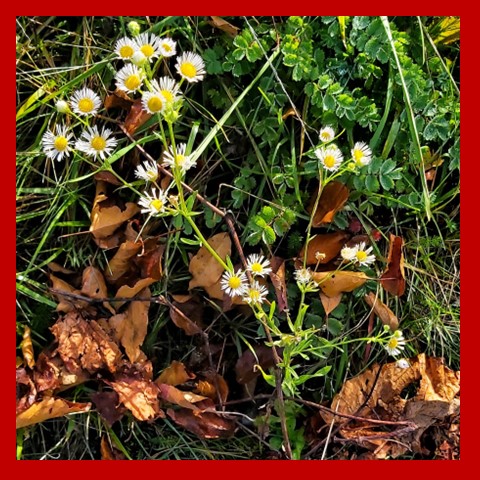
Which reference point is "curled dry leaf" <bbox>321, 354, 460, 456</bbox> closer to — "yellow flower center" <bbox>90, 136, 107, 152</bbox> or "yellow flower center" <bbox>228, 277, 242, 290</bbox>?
"yellow flower center" <bbox>228, 277, 242, 290</bbox>

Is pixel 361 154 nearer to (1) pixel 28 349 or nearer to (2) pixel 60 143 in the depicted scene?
(2) pixel 60 143

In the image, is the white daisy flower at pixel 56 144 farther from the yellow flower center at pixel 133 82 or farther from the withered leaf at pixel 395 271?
the withered leaf at pixel 395 271

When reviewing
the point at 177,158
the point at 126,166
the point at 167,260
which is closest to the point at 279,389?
the point at 167,260

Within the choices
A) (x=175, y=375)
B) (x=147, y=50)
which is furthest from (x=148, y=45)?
(x=175, y=375)

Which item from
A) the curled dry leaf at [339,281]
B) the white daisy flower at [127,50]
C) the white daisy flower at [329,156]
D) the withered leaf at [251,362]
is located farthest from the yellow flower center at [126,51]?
the withered leaf at [251,362]

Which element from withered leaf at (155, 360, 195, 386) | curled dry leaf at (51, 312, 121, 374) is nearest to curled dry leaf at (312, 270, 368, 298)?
withered leaf at (155, 360, 195, 386)

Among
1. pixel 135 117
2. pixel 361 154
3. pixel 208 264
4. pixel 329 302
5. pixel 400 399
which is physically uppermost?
pixel 135 117
